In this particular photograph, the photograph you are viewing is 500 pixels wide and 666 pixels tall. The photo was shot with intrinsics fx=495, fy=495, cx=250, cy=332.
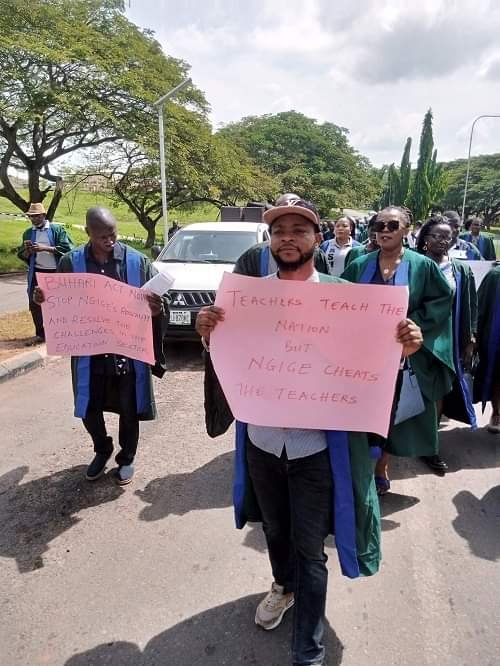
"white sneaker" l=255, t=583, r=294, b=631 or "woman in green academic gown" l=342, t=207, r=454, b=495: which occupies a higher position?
"woman in green academic gown" l=342, t=207, r=454, b=495

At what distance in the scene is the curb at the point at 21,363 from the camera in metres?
5.62

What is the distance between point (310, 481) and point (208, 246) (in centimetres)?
629

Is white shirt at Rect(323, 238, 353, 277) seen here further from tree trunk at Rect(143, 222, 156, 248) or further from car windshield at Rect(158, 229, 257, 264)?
tree trunk at Rect(143, 222, 156, 248)

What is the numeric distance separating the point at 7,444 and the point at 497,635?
12.0ft

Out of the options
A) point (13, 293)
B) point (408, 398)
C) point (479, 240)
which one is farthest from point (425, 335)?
point (13, 293)

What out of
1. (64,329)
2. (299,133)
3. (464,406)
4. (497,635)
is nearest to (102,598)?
(64,329)

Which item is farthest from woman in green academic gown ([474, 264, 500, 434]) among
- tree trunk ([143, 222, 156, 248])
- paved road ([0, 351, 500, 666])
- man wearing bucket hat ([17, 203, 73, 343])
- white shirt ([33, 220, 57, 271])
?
tree trunk ([143, 222, 156, 248])

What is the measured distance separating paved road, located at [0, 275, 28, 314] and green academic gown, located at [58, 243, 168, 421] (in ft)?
22.4

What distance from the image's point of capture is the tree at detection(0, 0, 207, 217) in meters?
14.1

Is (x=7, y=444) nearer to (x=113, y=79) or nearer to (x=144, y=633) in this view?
(x=144, y=633)

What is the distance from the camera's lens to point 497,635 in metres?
2.23

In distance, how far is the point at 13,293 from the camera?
11.4m

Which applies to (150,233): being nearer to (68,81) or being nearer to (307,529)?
(68,81)

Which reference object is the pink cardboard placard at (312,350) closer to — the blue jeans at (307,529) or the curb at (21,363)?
the blue jeans at (307,529)
